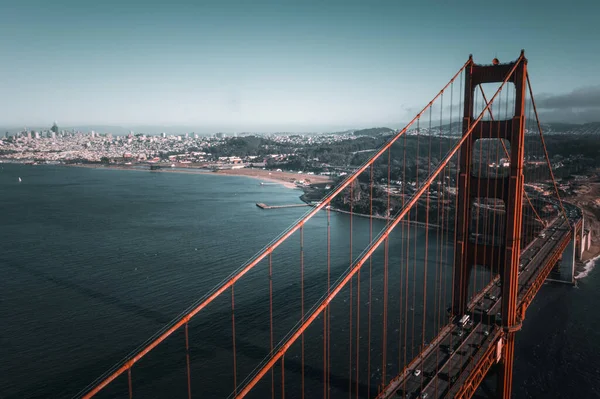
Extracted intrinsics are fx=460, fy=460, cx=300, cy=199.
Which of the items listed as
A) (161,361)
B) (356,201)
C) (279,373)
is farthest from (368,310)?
(356,201)

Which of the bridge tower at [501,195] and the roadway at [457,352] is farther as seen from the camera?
the bridge tower at [501,195]

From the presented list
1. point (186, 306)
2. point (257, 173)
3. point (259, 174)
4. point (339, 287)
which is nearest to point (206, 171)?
point (257, 173)

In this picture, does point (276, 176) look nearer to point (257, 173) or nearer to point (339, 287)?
point (257, 173)

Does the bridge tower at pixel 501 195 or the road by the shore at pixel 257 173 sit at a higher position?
the bridge tower at pixel 501 195

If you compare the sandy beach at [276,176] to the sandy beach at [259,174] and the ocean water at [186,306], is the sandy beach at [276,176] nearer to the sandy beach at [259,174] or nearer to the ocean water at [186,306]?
the sandy beach at [259,174]

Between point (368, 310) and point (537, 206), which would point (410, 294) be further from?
point (537, 206)

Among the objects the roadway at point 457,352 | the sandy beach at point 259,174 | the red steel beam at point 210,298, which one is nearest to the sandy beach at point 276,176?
the sandy beach at point 259,174
